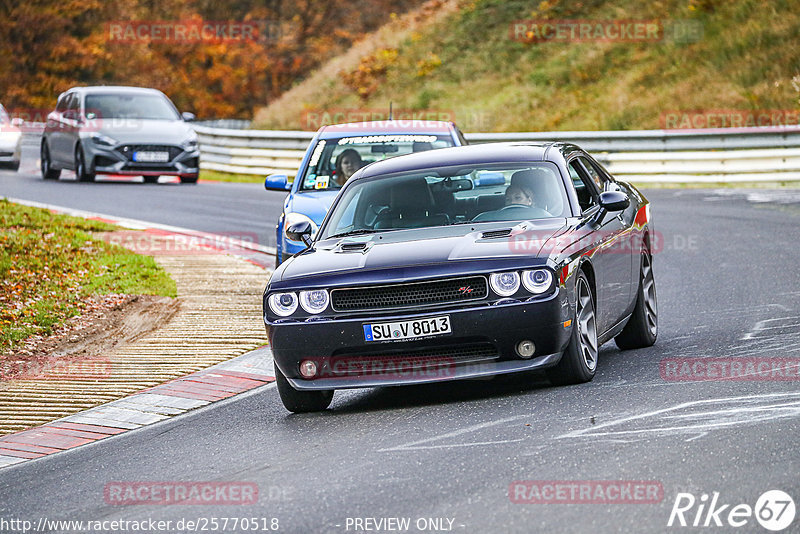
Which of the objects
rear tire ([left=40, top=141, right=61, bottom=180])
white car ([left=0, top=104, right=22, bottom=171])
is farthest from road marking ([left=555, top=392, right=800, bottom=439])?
white car ([left=0, top=104, right=22, bottom=171])

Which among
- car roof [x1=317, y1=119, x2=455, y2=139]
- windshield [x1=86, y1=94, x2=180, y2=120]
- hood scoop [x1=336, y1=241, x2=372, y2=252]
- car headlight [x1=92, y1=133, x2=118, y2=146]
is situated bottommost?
car headlight [x1=92, y1=133, x2=118, y2=146]

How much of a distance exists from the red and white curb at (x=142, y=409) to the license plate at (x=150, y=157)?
1615 centimetres

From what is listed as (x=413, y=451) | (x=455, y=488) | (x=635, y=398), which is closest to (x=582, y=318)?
(x=635, y=398)

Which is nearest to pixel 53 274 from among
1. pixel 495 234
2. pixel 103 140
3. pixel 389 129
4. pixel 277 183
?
pixel 277 183

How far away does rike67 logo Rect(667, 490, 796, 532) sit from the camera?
5.28 meters

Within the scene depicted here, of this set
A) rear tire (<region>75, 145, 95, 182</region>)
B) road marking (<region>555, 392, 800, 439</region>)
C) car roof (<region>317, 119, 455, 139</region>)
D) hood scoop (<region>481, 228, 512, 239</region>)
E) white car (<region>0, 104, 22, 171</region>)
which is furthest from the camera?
white car (<region>0, 104, 22, 171</region>)

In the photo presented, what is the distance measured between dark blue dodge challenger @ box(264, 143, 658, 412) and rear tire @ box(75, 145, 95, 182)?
1843 cm

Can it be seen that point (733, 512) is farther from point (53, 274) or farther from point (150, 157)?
point (150, 157)

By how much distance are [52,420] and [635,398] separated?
372cm

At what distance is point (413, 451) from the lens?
6.93 m

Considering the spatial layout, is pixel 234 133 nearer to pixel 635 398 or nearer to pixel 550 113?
pixel 550 113

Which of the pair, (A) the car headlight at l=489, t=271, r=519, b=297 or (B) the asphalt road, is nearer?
(B) the asphalt road

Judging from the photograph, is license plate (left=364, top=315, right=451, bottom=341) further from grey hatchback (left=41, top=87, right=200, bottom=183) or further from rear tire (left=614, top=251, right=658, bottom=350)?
grey hatchback (left=41, top=87, right=200, bottom=183)

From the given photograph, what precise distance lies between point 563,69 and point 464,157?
26868 millimetres
